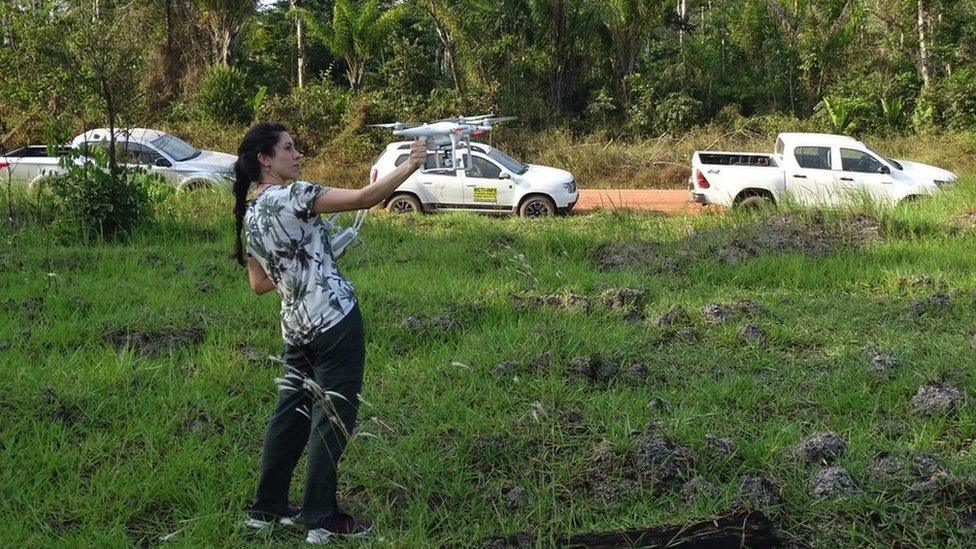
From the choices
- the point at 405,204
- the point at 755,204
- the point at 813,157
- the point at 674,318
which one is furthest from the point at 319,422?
the point at 813,157

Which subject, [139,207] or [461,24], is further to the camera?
[461,24]

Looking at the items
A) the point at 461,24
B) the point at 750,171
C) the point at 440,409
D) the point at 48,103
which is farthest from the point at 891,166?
the point at 48,103

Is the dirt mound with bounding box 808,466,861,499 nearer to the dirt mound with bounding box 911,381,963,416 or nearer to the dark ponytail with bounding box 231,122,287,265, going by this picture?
the dirt mound with bounding box 911,381,963,416

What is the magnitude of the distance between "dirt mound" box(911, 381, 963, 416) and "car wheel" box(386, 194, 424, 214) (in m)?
11.5

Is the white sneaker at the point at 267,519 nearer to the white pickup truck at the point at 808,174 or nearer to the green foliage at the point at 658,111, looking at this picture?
the white pickup truck at the point at 808,174

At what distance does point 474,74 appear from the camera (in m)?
27.2

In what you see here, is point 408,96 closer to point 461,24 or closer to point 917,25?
point 461,24

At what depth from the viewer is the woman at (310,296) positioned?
3.71 metres

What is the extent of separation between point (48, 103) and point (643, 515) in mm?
20841

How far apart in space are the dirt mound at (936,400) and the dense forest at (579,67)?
67.9 feet

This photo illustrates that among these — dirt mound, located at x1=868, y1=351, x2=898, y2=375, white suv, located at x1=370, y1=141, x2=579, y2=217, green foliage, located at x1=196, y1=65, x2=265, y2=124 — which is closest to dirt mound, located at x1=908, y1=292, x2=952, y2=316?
dirt mound, located at x1=868, y1=351, x2=898, y2=375

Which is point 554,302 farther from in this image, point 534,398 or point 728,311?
point 534,398

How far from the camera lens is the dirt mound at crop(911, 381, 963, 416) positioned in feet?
15.6

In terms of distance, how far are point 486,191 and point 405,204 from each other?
1344 mm
